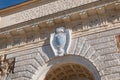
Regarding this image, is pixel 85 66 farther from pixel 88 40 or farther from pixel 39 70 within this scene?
pixel 39 70

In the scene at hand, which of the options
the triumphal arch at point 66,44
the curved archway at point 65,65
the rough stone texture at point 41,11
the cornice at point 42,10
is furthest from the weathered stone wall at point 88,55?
the rough stone texture at point 41,11

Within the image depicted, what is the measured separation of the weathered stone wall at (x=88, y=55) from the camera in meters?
9.25

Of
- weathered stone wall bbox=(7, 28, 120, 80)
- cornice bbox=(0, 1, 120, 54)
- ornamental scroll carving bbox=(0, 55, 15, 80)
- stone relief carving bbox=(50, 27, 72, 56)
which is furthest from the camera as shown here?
ornamental scroll carving bbox=(0, 55, 15, 80)

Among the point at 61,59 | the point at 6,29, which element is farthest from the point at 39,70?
the point at 6,29

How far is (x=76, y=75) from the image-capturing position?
36.7ft

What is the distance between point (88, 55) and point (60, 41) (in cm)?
140

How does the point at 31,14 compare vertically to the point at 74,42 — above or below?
above

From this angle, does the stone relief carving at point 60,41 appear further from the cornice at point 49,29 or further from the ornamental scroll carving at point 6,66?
the ornamental scroll carving at point 6,66

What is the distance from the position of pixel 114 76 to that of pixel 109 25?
218cm

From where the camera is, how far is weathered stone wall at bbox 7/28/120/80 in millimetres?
9251

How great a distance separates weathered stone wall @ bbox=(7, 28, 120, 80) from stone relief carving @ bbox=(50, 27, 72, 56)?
206 mm

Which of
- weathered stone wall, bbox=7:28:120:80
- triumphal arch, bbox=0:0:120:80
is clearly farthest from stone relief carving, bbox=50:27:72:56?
weathered stone wall, bbox=7:28:120:80

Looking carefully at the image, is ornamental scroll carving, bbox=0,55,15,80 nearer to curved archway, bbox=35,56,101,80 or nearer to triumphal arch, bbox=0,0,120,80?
triumphal arch, bbox=0,0,120,80

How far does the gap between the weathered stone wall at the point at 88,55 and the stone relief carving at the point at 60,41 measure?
0.21 m
